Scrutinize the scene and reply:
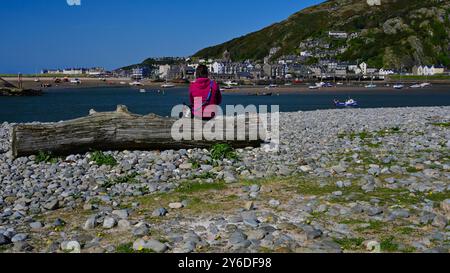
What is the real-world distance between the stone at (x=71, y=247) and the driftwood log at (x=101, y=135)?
8.18m

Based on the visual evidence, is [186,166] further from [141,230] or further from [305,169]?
[141,230]

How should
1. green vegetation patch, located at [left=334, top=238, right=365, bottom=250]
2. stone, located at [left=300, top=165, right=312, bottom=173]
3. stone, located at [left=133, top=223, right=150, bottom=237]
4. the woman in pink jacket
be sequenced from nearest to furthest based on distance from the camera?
green vegetation patch, located at [left=334, top=238, right=365, bottom=250], stone, located at [left=133, top=223, right=150, bottom=237], stone, located at [left=300, top=165, right=312, bottom=173], the woman in pink jacket

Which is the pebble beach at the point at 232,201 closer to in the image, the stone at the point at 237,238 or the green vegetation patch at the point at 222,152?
the stone at the point at 237,238

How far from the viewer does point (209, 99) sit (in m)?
15.0

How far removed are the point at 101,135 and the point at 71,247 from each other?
8.45 meters

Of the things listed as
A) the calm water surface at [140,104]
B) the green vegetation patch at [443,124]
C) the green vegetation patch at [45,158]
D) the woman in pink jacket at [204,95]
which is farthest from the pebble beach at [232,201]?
the calm water surface at [140,104]

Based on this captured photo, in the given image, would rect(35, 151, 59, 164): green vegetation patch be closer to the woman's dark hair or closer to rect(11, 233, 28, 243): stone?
the woman's dark hair

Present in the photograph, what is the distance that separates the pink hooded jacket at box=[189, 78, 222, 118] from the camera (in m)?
→ 14.8

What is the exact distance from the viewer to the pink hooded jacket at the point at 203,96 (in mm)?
14784

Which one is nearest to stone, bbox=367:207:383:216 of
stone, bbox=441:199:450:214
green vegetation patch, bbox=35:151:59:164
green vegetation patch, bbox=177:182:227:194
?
stone, bbox=441:199:450:214

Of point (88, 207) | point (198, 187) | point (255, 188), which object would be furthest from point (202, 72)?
point (88, 207)

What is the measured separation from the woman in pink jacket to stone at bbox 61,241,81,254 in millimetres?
8745

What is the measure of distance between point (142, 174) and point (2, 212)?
376 centimetres
